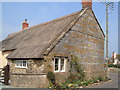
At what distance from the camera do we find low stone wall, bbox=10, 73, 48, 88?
37.2 ft

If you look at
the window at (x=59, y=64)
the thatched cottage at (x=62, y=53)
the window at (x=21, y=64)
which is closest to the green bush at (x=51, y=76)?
the thatched cottage at (x=62, y=53)

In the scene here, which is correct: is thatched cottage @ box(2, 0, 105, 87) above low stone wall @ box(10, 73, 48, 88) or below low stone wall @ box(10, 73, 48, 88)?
above

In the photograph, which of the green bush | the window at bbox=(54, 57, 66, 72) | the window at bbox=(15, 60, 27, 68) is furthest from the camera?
the window at bbox=(15, 60, 27, 68)

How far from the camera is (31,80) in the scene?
1151cm

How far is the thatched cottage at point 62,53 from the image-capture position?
11875mm

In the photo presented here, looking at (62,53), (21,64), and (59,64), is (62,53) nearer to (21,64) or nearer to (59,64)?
(59,64)

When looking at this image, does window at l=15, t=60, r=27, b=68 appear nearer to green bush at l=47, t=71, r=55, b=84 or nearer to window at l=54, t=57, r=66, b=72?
window at l=54, t=57, r=66, b=72

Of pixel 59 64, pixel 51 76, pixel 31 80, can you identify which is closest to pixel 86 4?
pixel 59 64

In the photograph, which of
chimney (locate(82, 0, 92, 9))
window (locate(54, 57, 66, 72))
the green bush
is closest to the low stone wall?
the green bush

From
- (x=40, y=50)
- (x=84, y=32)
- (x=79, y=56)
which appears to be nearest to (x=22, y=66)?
(x=40, y=50)

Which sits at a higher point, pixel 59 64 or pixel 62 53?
pixel 62 53

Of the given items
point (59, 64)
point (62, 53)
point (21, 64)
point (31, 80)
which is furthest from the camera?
point (21, 64)

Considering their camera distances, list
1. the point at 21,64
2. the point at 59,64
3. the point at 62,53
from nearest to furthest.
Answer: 1. the point at 59,64
2. the point at 62,53
3. the point at 21,64

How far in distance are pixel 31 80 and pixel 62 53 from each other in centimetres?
329
